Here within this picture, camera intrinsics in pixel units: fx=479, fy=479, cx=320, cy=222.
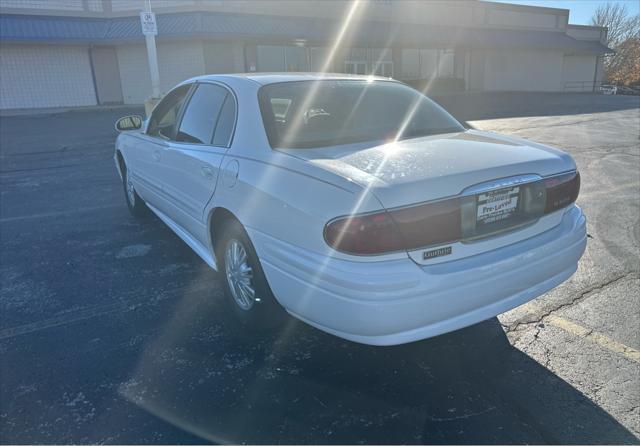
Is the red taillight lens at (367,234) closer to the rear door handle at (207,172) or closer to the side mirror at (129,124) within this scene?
the rear door handle at (207,172)

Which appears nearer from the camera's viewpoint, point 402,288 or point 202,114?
point 402,288

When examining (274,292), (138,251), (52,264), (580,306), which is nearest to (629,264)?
(580,306)

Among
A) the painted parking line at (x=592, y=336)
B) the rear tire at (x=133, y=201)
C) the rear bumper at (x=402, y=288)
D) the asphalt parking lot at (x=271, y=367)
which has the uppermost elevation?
the rear bumper at (x=402, y=288)

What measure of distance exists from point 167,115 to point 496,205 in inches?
147

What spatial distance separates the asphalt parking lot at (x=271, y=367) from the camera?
238cm

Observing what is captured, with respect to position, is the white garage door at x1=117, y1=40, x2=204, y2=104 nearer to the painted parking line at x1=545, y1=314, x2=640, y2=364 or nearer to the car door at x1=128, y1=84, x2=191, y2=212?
the car door at x1=128, y1=84, x2=191, y2=212

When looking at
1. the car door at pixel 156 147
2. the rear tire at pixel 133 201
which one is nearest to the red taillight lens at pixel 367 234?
the car door at pixel 156 147

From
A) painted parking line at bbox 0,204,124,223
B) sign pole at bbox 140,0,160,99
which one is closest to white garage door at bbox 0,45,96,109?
sign pole at bbox 140,0,160,99

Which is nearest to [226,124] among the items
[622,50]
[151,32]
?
[151,32]

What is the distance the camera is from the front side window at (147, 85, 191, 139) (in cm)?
436

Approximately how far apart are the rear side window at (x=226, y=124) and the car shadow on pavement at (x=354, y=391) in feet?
4.33

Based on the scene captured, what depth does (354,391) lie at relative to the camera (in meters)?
2.64

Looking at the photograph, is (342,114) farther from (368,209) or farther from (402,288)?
(402,288)

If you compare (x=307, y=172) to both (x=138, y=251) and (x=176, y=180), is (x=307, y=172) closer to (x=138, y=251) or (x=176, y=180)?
(x=176, y=180)
